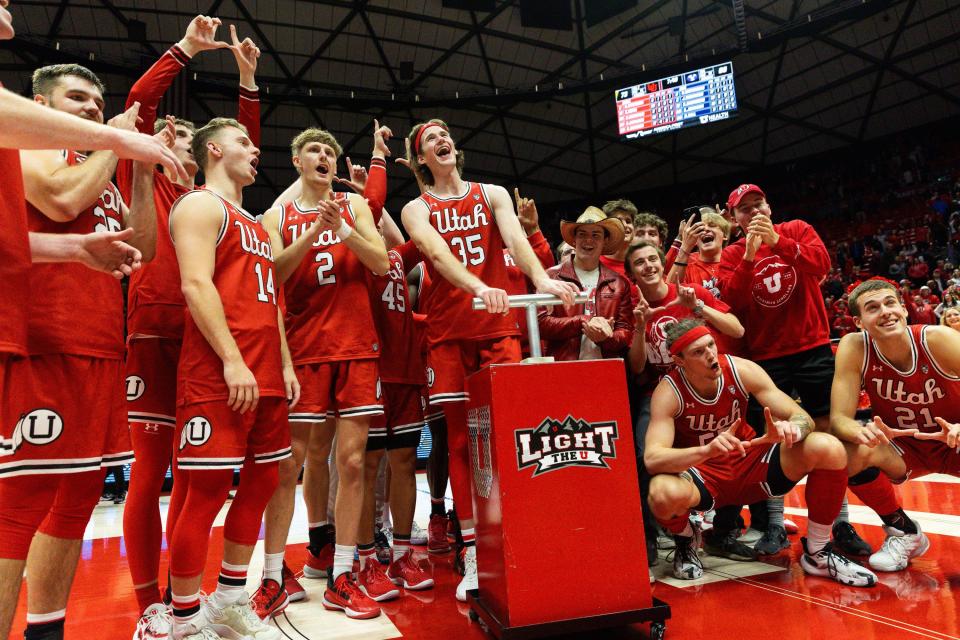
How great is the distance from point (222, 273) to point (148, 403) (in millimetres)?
644

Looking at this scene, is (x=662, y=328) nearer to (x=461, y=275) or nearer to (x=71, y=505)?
(x=461, y=275)

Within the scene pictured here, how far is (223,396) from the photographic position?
7.62ft

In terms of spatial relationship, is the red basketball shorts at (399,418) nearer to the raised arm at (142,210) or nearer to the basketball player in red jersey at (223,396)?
the basketball player in red jersey at (223,396)

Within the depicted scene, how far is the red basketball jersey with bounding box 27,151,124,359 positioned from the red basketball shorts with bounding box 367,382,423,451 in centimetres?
161

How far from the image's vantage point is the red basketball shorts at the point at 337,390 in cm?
295

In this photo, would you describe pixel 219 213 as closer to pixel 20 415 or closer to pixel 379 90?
pixel 20 415

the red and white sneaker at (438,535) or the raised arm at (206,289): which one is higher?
the raised arm at (206,289)

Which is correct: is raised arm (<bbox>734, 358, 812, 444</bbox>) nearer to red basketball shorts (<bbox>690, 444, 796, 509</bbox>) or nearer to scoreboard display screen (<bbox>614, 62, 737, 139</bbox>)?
red basketball shorts (<bbox>690, 444, 796, 509</bbox>)

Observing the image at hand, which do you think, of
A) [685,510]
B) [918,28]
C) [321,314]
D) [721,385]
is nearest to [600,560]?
[685,510]

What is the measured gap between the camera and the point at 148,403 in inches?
103

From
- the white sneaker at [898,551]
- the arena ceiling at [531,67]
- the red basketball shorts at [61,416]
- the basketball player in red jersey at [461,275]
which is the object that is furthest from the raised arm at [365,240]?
the arena ceiling at [531,67]

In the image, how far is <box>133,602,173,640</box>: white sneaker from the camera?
92.7 inches

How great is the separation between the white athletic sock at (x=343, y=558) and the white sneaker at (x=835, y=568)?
6.96 feet

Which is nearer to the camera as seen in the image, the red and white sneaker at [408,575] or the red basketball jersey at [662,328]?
the red and white sneaker at [408,575]
